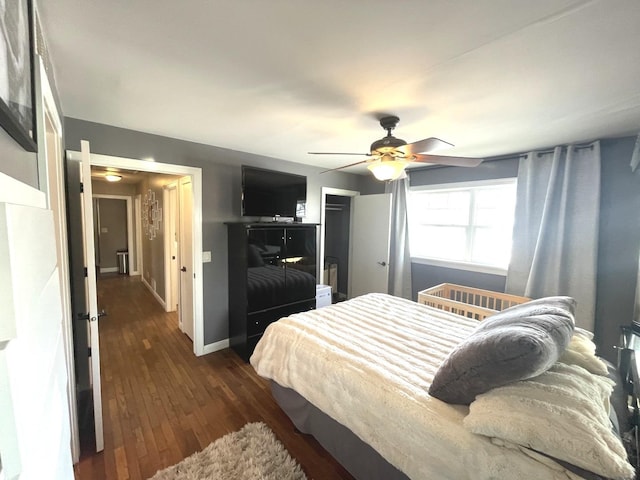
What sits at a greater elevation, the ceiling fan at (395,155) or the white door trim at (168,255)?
the ceiling fan at (395,155)

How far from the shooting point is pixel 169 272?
4211mm

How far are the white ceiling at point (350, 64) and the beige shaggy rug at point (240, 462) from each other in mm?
2382

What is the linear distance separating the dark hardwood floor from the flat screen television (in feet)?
5.73

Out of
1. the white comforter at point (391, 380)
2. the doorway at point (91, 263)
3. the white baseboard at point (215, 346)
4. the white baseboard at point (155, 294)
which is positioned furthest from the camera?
the white baseboard at point (155, 294)

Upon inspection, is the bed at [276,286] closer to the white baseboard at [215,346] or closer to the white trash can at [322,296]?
the white trash can at [322,296]

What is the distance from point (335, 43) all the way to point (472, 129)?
5.56 ft

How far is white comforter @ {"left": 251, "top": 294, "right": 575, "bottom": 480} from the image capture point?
1.07m

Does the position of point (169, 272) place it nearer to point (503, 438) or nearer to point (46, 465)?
point (46, 465)

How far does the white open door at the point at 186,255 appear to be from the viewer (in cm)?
309

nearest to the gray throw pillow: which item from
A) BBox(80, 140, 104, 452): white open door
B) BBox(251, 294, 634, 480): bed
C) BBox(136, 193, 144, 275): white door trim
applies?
BBox(251, 294, 634, 480): bed

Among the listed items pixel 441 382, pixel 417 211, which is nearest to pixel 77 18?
pixel 441 382

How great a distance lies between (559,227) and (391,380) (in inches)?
102

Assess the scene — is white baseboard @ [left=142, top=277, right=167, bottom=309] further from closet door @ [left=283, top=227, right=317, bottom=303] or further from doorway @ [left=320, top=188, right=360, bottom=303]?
doorway @ [left=320, top=188, right=360, bottom=303]

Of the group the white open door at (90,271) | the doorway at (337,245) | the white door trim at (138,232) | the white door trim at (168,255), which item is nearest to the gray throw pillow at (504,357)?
the white open door at (90,271)
